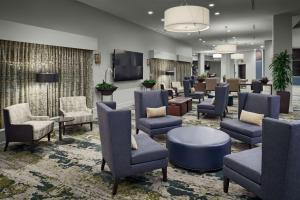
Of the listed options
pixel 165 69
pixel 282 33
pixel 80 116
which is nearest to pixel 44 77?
pixel 80 116

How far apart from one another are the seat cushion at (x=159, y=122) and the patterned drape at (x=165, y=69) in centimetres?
613

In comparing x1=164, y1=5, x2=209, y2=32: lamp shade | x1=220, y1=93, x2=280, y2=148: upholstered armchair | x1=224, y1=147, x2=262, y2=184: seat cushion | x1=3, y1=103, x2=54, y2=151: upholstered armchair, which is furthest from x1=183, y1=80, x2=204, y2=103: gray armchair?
x1=224, y1=147, x2=262, y2=184: seat cushion

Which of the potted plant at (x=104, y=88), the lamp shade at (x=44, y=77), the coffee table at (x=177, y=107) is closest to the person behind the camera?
the lamp shade at (x=44, y=77)

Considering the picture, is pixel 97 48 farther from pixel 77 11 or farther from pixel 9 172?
pixel 9 172

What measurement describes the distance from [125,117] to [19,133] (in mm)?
2589

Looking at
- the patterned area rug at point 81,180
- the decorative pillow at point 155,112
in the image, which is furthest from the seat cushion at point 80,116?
the decorative pillow at point 155,112

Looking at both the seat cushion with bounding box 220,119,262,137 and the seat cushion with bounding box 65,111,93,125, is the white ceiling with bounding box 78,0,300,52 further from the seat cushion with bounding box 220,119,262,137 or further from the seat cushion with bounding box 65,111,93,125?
the seat cushion with bounding box 220,119,262,137

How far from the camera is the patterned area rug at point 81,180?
2.89 meters

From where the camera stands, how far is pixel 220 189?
3.02 m

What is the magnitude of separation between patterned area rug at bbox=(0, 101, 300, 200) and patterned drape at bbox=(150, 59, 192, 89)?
7420mm

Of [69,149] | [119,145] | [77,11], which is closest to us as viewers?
[119,145]

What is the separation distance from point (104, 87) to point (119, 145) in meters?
4.42

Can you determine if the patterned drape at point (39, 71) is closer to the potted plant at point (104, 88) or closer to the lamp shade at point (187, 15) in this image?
the potted plant at point (104, 88)

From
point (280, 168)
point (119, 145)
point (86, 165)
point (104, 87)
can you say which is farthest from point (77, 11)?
point (280, 168)
